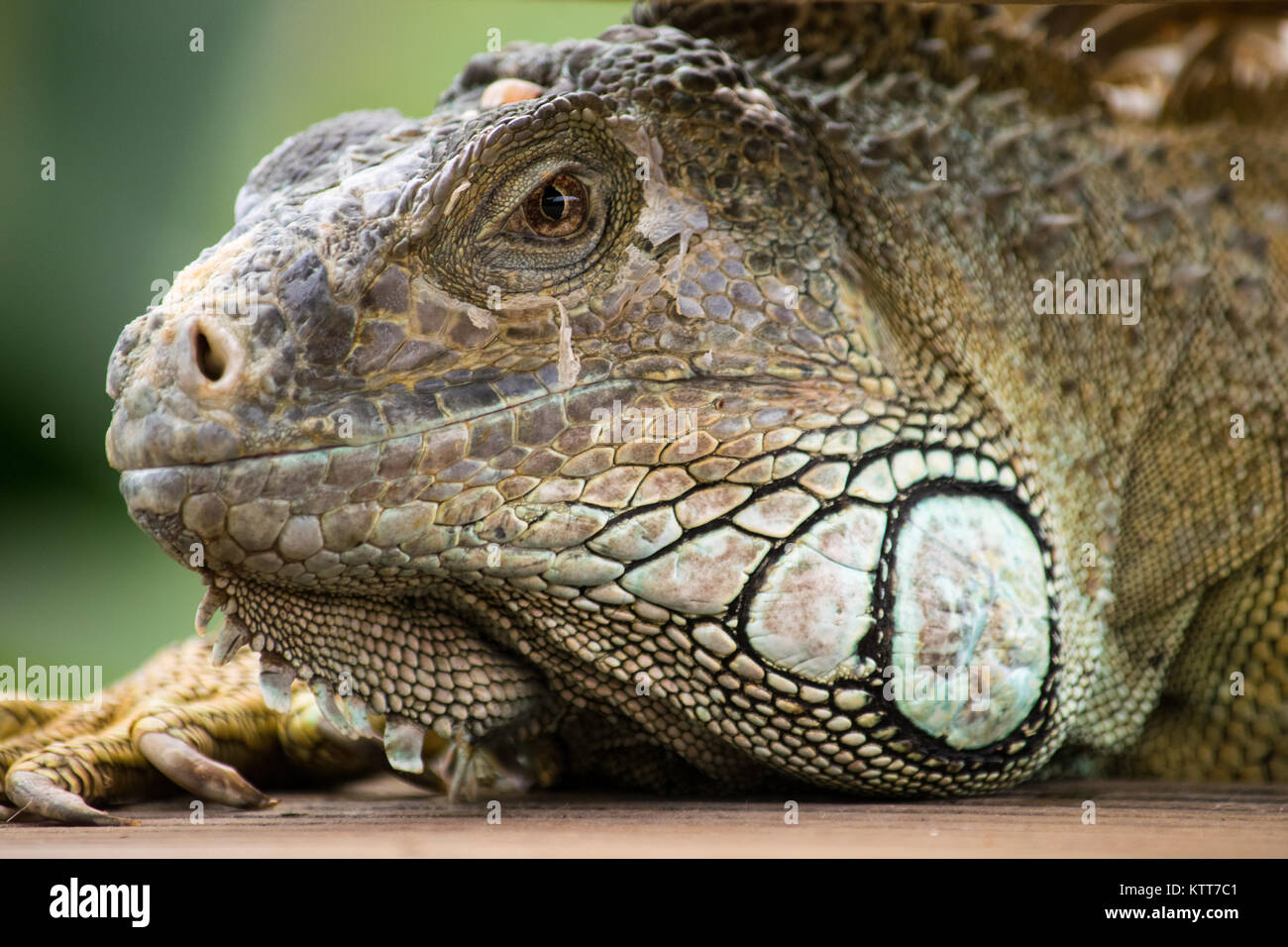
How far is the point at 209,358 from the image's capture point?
6.45ft

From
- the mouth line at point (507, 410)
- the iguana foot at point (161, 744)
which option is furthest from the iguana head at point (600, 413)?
the iguana foot at point (161, 744)

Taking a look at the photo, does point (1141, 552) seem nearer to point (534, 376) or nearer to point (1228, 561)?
point (1228, 561)

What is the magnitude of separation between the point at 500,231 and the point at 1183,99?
2.23 meters

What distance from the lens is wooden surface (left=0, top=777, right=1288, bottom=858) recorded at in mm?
1791

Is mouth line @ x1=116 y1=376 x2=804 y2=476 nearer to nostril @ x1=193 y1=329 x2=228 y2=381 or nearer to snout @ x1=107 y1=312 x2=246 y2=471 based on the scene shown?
snout @ x1=107 y1=312 x2=246 y2=471

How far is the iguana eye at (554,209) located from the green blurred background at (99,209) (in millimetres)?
2774

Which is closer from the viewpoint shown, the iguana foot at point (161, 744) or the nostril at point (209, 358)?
the nostril at point (209, 358)

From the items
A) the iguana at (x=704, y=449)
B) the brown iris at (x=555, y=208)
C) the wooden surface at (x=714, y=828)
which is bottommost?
the wooden surface at (x=714, y=828)

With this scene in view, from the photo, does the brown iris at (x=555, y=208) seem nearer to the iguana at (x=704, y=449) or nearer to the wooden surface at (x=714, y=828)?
the iguana at (x=704, y=449)

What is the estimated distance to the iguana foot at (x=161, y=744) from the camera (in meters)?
2.33

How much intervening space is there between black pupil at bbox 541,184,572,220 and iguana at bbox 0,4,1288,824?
0.5 inches

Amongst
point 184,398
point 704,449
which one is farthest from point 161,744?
point 704,449

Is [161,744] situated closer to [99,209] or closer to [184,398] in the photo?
[184,398]

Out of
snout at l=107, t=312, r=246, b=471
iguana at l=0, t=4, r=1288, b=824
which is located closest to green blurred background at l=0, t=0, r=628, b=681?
iguana at l=0, t=4, r=1288, b=824
